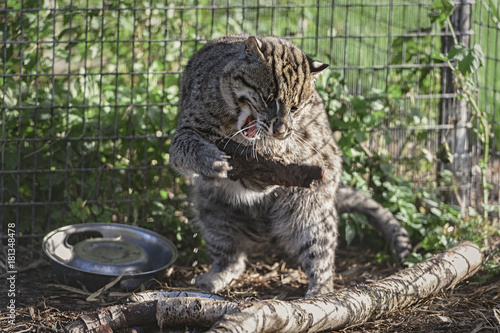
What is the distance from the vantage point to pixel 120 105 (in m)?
5.12

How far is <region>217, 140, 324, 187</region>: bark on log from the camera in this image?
3.68 metres

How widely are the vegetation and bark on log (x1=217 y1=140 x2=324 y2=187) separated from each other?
1.44 meters

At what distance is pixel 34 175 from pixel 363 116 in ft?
9.10

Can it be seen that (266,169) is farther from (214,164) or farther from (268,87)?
(268,87)

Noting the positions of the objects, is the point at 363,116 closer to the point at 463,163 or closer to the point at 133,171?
the point at 463,163

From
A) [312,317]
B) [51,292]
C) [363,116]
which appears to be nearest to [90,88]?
A: [51,292]

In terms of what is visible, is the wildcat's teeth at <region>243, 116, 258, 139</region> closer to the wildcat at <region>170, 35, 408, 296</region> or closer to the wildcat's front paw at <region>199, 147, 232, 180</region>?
the wildcat at <region>170, 35, 408, 296</region>

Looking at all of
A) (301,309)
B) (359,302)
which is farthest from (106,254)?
(359,302)

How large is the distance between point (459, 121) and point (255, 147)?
2.44 metres

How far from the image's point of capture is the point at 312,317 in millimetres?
3516

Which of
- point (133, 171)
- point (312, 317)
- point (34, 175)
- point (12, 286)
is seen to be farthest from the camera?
point (133, 171)

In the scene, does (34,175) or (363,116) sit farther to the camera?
(363,116)

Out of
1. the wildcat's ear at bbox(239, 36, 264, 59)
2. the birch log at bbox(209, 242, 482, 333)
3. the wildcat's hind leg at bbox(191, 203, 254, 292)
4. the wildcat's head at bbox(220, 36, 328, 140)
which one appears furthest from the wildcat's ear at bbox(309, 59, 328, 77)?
the birch log at bbox(209, 242, 482, 333)

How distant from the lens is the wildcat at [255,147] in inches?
154
